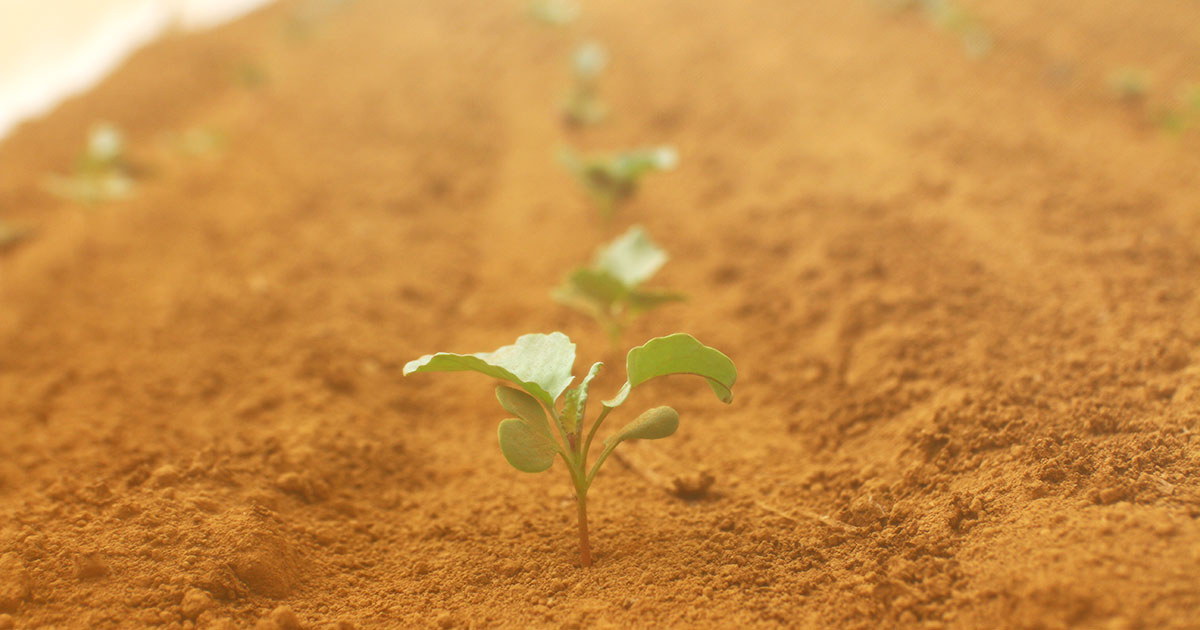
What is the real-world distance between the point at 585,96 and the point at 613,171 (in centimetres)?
122

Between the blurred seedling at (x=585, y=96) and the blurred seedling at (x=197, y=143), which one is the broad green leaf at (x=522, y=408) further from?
the blurred seedling at (x=197, y=143)

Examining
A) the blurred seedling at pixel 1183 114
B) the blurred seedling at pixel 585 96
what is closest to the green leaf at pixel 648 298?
the blurred seedling at pixel 585 96

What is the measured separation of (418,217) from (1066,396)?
7.64 feet

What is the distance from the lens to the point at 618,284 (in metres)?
2.01

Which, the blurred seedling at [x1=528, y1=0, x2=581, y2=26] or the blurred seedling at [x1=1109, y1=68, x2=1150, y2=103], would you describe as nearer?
the blurred seedling at [x1=1109, y1=68, x2=1150, y2=103]

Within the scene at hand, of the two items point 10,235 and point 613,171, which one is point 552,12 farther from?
point 10,235

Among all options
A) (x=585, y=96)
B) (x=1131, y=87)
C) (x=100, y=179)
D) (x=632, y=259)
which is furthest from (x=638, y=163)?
(x=100, y=179)

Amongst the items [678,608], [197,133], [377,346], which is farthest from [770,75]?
[678,608]

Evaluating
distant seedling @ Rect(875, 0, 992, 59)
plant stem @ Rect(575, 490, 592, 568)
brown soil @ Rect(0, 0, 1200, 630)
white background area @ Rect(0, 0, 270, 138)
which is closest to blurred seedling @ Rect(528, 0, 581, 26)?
brown soil @ Rect(0, 0, 1200, 630)

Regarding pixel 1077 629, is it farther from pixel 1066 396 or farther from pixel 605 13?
pixel 605 13

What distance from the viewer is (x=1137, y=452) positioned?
131 centimetres

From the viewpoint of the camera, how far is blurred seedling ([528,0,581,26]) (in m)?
4.45

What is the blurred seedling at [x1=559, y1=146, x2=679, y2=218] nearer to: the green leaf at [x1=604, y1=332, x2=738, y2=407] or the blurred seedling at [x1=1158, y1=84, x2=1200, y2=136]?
the green leaf at [x1=604, y1=332, x2=738, y2=407]

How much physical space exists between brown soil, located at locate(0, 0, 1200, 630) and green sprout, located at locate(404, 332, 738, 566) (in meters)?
0.22
